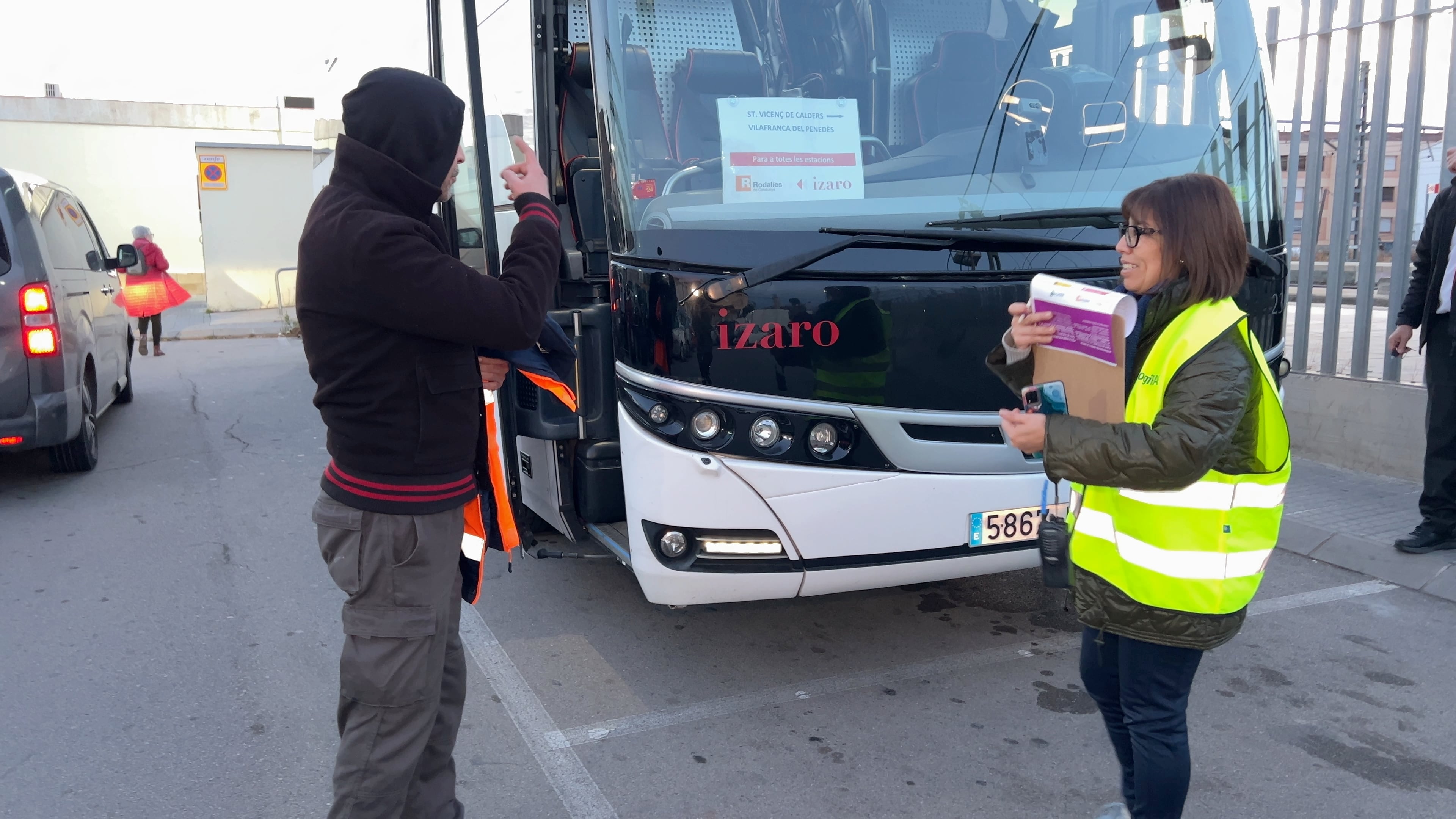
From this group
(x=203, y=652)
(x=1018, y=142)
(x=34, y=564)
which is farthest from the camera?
(x=34, y=564)

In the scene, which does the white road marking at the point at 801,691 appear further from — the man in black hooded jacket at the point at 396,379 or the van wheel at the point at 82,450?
the van wheel at the point at 82,450

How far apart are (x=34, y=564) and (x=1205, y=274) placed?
5.54 m

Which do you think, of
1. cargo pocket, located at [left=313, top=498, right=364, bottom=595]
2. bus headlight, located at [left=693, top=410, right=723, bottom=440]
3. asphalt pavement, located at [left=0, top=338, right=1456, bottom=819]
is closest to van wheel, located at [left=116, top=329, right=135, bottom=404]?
asphalt pavement, located at [left=0, top=338, right=1456, bottom=819]

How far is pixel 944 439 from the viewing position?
339cm

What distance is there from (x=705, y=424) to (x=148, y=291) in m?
14.1

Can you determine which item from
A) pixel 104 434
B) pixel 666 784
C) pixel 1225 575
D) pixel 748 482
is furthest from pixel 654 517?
pixel 104 434

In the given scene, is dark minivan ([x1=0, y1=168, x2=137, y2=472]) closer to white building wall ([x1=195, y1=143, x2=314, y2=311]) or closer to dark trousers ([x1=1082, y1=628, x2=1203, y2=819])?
dark trousers ([x1=1082, y1=628, x2=1203, y2=819])

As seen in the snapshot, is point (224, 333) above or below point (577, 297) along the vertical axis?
below

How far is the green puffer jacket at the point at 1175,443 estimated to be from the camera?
2.12 m

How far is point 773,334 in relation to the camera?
3211mm

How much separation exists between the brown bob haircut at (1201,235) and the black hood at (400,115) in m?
1.52

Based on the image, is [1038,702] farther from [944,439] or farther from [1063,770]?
[944,439]

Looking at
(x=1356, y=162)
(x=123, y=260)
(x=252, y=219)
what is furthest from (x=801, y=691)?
(x=252, y=219)

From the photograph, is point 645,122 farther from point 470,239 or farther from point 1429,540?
point 1429,540
